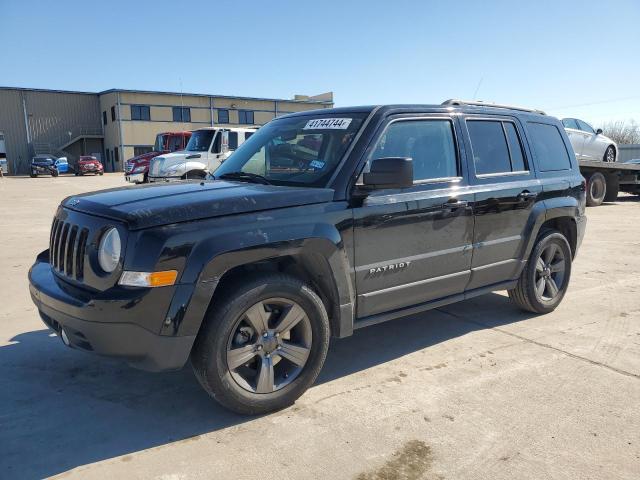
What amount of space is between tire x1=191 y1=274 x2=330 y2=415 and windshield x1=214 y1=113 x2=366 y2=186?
33.2 inches

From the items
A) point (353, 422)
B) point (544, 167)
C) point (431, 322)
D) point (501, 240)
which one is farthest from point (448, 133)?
point (353, 422)

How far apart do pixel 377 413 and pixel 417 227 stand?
53.1 inches

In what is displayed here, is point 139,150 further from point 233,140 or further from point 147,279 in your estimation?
point 147,279

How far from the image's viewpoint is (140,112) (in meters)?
44.2

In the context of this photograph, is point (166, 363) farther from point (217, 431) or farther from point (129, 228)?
point (129, 228)

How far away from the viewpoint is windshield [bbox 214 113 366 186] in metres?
3.57

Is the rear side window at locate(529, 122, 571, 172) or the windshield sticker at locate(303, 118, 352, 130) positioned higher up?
the windshield sticker at locate(303, 118, 352, 130)

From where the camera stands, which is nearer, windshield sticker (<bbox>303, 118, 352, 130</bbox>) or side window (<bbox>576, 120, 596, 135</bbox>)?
windshield sticker (<bbox>303, 118, 352, 130</bbox>)

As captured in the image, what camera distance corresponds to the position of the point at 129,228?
2.68 m

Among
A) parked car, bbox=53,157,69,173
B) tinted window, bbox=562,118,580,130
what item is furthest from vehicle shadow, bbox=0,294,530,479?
parked car, bbox=53,157,69,173

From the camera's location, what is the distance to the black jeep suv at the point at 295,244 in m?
2.71

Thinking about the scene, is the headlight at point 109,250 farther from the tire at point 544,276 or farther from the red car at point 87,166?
the red car at point 87,166

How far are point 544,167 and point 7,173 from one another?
1931 inches

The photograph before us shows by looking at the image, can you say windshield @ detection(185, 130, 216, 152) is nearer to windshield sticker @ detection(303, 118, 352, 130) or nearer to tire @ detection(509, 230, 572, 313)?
windshield sticker @ detection(303, 118, 352, 130)
